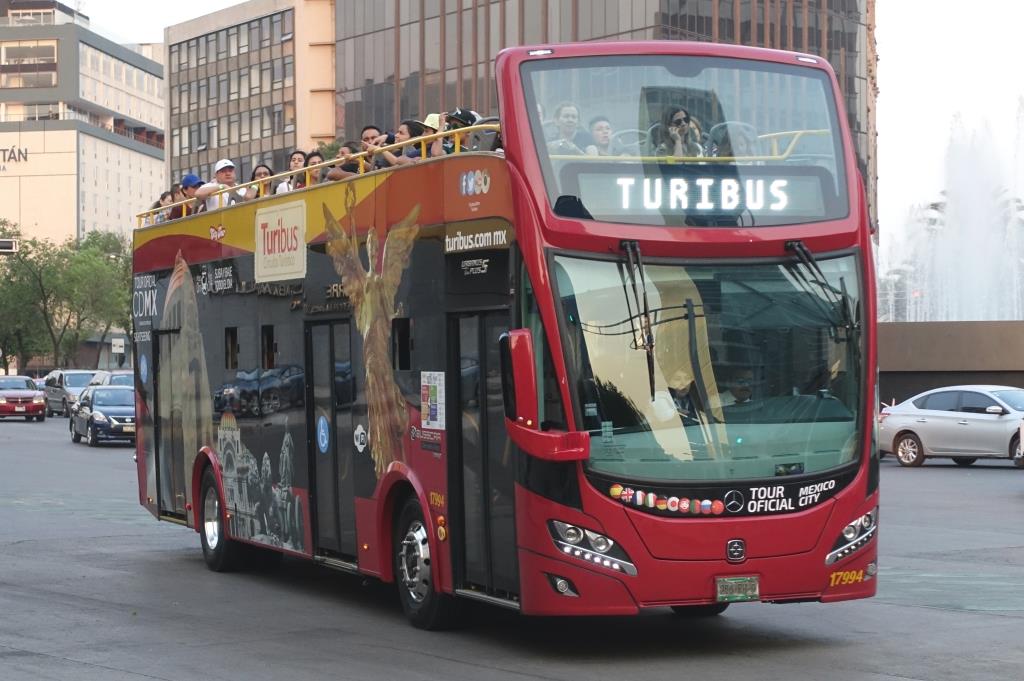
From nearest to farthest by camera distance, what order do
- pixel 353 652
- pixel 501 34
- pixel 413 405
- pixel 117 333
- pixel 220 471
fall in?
pixel 353 652, pixel 413 405, pixel 220 471, pixel 501 34, pixel 117 333

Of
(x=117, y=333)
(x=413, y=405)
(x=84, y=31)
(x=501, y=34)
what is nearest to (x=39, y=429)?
(x=501, y=34)

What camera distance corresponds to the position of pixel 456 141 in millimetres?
11172

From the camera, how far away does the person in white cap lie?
1586 cm

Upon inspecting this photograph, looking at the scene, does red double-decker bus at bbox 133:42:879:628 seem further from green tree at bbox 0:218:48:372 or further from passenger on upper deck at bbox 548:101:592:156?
green tree at bbox 0:218:48:372

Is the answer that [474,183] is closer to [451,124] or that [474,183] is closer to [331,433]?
[451,124]

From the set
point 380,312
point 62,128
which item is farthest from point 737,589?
point 62,128

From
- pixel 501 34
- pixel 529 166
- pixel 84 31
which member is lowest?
pixel 529 166

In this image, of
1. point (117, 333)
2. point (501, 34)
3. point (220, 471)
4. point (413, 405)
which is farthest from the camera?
point (117, 333)

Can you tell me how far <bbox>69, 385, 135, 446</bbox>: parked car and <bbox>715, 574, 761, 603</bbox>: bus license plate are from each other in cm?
3221

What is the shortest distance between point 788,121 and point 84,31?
548ft

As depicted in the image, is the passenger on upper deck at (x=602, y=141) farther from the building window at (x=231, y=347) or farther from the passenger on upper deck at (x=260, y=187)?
the building window at (x=231, y=347)

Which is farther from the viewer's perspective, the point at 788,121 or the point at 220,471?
the point at 220,471

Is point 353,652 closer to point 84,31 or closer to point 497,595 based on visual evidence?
point 497,595

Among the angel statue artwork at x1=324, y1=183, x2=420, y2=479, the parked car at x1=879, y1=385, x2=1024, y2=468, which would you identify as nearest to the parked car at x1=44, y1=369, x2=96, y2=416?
the parked car at x1=879, y1=385, x2=1024, y2=468
